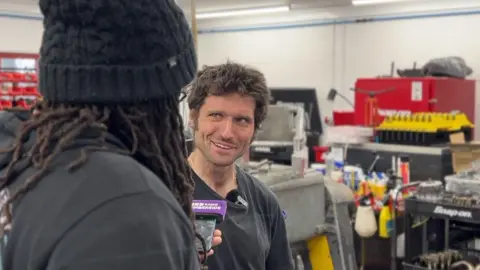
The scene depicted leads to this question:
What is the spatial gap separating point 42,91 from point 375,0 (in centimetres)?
765

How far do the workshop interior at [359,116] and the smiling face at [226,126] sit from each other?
0.52 ft

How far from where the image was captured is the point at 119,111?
88 cm

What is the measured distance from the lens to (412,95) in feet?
20.5

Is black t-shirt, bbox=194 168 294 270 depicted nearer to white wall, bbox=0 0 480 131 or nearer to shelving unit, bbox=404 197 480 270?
shelving unit, bbox=404 197 480 270

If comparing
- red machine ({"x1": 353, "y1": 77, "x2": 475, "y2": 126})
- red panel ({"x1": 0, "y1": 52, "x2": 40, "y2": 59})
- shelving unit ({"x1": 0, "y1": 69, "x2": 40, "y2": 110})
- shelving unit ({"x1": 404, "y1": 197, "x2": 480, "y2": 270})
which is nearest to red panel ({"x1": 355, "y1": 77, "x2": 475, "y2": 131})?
red machine ({"x1": 353, "y1": 77, "x2": 475, "y2": 126})

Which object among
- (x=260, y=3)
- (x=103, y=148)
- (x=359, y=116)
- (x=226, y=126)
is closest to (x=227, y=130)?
(x=226, y=126)

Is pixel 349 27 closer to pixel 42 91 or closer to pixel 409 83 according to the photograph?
pixel 409 83

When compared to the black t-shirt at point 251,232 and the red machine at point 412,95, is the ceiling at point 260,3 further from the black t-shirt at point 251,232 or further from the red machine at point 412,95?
the black t-shirt at point 251,232

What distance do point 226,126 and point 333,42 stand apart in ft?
25.6

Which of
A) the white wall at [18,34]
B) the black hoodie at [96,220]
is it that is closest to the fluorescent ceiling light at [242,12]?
the white wall at [18,34]

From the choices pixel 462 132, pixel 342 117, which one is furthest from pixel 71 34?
pixel 342 117

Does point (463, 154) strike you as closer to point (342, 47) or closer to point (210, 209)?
point (210, 209)

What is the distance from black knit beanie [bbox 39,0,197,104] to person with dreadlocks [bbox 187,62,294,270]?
0.98 meters

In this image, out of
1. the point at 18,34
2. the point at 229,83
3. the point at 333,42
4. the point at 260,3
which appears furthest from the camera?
the point at 18,34
